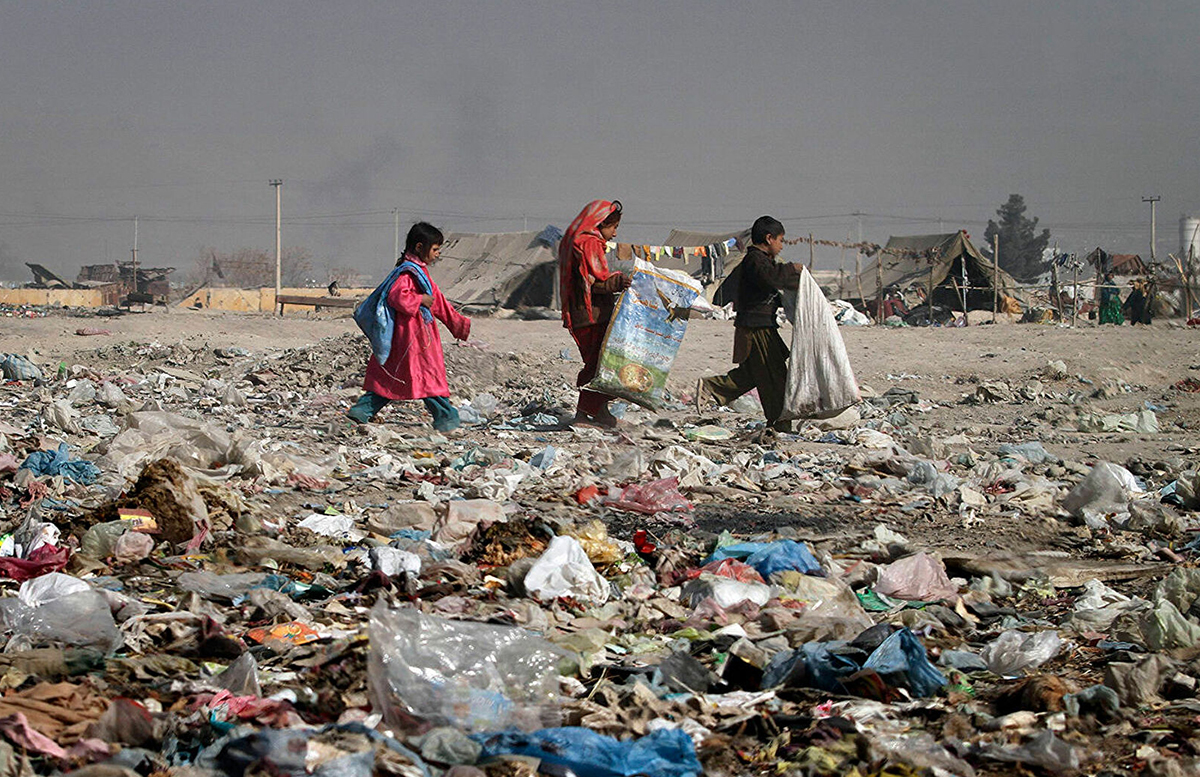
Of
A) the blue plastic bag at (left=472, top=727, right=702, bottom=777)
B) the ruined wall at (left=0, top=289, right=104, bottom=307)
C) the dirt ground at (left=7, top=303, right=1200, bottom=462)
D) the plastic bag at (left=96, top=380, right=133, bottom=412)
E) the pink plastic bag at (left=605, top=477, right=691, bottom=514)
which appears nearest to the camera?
the blue plastic bag at (left=472, top=727, right=702, bottom=777)

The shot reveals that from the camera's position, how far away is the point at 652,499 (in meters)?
5.30

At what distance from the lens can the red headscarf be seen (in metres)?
7.59

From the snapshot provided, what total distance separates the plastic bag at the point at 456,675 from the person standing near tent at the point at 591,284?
15.9ft

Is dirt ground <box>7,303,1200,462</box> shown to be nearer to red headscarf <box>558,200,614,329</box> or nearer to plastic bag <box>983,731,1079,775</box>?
red headscarf <box>558,200,614,329</box>

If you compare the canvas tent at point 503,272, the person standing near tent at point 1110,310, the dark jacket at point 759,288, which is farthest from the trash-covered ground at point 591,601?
the canvas tent at point 503,272

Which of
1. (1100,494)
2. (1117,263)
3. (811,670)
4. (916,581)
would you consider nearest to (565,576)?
Answer: (811,670)

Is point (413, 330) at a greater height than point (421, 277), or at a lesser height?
lesser

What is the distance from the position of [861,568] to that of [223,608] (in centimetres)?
224

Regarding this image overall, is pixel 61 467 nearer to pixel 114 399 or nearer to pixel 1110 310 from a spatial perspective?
pixel 114 399

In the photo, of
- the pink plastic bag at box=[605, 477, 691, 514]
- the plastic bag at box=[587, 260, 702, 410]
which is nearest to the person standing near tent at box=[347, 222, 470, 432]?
the plastic bag at box=[587, 260, 702, 410]

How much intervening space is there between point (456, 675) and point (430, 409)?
16.6 feet

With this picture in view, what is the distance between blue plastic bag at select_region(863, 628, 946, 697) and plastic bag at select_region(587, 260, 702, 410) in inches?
182

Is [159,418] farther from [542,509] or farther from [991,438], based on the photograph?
[991,438]

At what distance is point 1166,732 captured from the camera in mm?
2525
